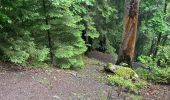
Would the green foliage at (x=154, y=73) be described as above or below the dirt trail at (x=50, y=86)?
below

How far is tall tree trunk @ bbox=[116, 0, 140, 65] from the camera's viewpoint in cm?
1397

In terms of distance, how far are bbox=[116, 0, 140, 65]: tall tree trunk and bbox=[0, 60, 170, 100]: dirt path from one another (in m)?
3.09

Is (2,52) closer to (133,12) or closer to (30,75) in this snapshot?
(30,75)

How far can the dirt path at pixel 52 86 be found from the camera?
8672 millimetres

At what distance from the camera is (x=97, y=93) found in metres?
10.0

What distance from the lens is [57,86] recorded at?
9.80m

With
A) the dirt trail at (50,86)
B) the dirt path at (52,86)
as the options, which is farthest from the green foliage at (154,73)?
the dirt trail at (50,86)

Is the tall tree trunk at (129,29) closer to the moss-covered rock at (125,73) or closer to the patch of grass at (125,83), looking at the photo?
the moss-covered rock at (125,73)

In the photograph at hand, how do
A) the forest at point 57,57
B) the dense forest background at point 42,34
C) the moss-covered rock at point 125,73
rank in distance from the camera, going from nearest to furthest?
the forest at point 57,57
the dense forest background at point 42,34
the moss-covered rock at point 125,73

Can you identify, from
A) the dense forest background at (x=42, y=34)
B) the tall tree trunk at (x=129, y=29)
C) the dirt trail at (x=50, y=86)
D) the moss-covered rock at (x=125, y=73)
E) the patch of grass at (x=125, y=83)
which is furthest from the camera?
the tall tree trunk at (x=129, y=29)

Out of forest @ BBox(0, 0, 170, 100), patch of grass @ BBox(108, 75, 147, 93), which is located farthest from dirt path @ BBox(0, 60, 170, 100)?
patch of grass @ BBox(108, 75, 147, 93)

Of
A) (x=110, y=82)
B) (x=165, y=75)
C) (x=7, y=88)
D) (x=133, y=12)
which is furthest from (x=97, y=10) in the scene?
(x=7, y=88)

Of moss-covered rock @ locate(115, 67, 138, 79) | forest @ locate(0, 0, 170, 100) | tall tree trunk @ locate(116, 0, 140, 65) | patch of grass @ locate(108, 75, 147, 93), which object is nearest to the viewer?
forest @ locate(0, 0, 170, 100)

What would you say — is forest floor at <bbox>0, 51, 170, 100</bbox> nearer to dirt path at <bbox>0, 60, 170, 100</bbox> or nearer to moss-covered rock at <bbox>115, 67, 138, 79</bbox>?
dirt path at <bbox>0, 60, 170, 100</bbox>
